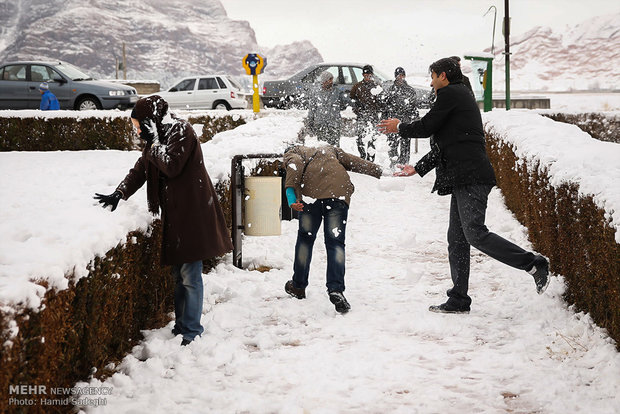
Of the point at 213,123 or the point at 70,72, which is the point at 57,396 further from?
the point at 70,72

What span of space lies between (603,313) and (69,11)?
365 feet

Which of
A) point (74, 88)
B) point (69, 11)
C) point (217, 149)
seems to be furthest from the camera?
point (69, 11)

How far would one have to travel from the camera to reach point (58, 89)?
18.4m

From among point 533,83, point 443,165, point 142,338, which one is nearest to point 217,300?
point 142,338

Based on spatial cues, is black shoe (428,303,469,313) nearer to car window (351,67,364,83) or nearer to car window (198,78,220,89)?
car window (351,67,364,83)

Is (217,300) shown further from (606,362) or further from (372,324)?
(606,362)

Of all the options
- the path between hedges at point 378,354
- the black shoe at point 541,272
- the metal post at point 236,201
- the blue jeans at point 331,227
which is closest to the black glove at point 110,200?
the path between hedges at point 378,354

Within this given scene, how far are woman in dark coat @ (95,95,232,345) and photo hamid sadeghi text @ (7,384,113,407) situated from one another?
0.97 m

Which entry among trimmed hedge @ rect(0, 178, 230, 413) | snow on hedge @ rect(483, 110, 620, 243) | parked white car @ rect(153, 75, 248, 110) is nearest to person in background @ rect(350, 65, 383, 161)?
snow on hedge @ rect(483, 110, 620, 243)

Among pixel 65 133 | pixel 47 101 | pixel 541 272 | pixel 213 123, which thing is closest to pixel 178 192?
pixel 541 272

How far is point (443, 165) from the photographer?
531 centimetres

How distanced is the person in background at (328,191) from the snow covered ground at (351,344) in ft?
1.04

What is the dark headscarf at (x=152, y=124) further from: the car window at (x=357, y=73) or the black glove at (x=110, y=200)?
the car window at (x=357, y=73)

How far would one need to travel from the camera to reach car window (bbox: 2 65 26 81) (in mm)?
18844
